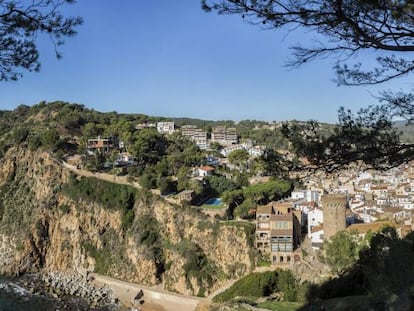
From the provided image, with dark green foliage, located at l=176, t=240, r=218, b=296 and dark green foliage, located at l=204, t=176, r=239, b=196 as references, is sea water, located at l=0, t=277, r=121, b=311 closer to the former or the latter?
dark green foliage, located at l=176, t=240, r=218, b=296

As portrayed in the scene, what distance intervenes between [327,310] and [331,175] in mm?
6688

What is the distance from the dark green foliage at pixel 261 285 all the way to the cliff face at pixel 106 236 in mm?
1880

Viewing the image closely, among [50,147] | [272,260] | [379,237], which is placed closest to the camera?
[379,237]

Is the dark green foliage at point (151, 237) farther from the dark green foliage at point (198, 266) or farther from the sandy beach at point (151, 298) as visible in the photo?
the sandy beach at point (151, 298)

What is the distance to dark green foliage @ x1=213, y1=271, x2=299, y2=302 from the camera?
17.4 metres

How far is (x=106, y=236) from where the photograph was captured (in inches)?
1046

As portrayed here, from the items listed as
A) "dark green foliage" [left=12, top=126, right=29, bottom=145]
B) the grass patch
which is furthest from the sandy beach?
"dark green foliage" [left=12, top=126, right=29, bottom=145]

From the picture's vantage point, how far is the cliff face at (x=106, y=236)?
21500mm

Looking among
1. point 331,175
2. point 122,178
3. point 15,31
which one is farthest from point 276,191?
point 15,31

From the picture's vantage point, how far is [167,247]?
23.5 meters

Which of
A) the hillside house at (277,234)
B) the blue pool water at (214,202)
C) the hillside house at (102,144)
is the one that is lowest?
the hillside house at (277,234)

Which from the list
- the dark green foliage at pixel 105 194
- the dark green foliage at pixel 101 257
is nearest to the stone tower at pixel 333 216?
the dark green foliage at pixel 105 194

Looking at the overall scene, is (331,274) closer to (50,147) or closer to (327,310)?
(327,310)

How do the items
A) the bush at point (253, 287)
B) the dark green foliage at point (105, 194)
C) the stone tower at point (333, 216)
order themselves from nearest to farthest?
the bush at point (253, 287) → the stone tower at point (333, 216) → the dark green foliage at point (105, 194)
